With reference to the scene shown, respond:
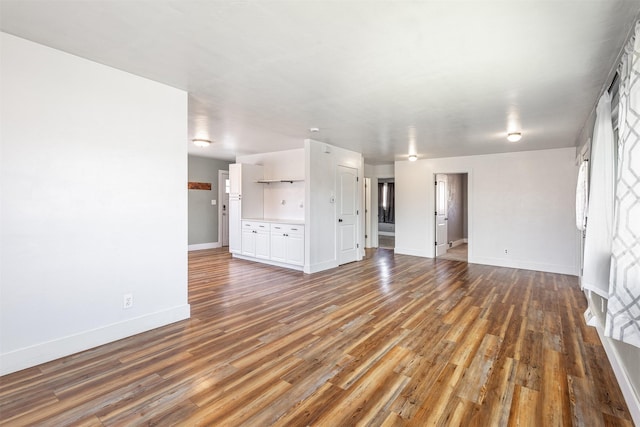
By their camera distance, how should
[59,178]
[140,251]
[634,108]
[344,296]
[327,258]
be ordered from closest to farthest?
[634,108] → [59,178] → [140,251] → [344,296] → [327,258]

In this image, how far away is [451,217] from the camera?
8914 millimetres

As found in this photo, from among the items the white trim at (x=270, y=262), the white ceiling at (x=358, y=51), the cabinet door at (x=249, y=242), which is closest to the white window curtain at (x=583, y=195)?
the white ceiling at (x=358, y=51)

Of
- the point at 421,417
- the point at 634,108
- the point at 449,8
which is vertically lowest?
the point at 421,417

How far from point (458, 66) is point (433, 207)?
5120mm

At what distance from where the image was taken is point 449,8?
5.90 ft

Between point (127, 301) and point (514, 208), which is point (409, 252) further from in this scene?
point (127, 301)

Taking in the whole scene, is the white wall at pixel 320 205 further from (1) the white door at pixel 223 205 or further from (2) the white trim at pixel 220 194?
(2) the white trim at pixel 220 194

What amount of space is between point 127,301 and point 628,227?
3773 mm

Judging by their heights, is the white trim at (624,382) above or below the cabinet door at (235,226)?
below

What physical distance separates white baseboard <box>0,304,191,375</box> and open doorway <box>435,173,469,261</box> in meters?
6.11

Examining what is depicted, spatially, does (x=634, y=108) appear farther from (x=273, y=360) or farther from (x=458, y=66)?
(x=273, y=360)

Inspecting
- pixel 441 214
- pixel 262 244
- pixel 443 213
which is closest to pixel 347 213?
pixel 262 244

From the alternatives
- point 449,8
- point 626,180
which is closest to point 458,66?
point 449,8

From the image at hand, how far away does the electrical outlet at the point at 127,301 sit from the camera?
2836mm
